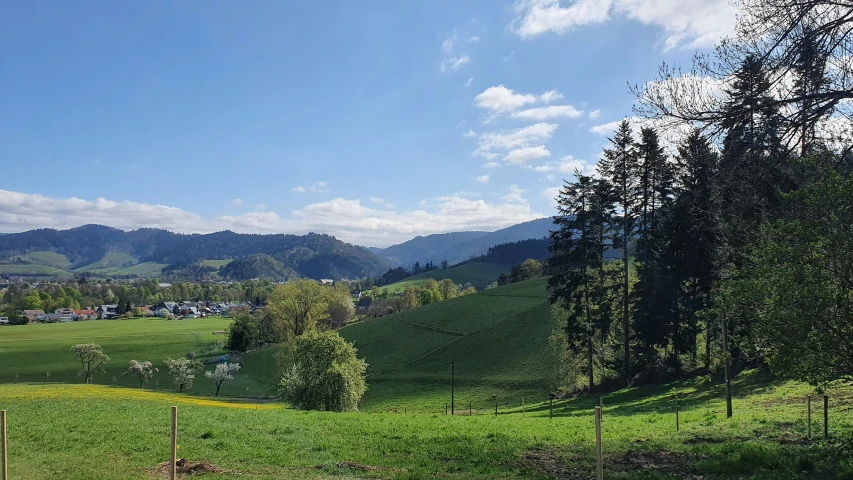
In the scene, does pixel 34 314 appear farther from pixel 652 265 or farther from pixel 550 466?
pixel 550 466

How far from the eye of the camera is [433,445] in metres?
15.9

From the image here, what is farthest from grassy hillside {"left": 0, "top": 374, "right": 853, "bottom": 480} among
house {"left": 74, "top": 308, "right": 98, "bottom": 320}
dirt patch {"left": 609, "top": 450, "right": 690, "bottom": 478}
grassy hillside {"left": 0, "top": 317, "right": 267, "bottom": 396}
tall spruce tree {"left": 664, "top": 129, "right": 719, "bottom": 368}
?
house {"left": 74, "top": 308, "right": 98, "bottom": 320}

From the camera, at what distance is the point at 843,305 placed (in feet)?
29.4

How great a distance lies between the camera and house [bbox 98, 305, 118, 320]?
601ft

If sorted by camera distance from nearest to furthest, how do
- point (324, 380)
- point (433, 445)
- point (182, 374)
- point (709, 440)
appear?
point (709, 440) < point (433, 445) < point (324, 380) < point (182, 374)

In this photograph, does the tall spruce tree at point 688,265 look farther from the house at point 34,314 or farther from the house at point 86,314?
the house at point 86,314

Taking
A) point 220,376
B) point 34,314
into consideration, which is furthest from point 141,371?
point 34,314

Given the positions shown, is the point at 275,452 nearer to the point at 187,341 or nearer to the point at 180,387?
the point at 180,387

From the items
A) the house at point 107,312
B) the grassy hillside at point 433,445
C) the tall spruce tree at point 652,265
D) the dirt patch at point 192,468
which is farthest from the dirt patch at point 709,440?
the house at point 107,312

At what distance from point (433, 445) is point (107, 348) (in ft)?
348

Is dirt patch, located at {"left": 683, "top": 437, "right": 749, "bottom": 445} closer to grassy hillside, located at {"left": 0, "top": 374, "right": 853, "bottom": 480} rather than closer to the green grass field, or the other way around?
grassy hillside, located at {"left": 0, "top": 374, "right": 853, "bottom": 480}

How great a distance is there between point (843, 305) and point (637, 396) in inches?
980

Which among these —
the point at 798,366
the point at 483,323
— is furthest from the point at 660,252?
the point at 483,323

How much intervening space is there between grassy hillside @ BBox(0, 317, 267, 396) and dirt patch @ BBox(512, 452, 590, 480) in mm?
58289
